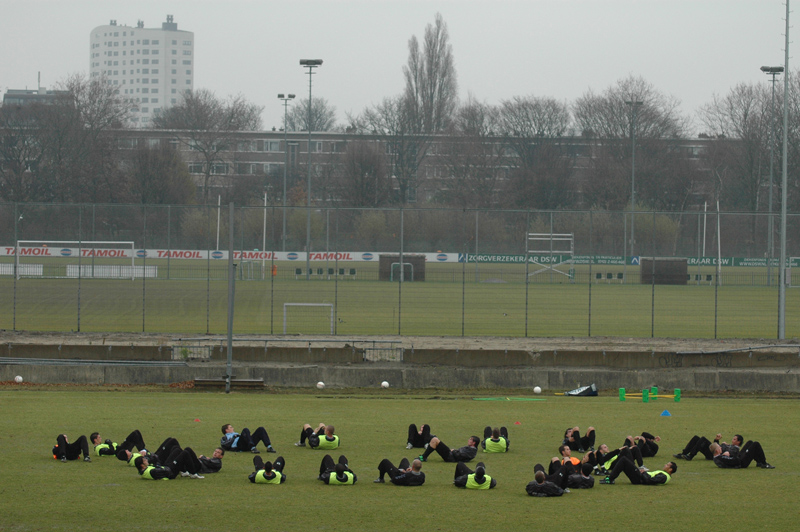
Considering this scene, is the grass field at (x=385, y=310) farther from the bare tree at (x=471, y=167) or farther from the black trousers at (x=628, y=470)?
the bare tree at (x=471, y=167)

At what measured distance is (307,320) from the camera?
30.2 m

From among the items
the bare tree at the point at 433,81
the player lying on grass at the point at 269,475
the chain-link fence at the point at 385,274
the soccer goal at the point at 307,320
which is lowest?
the player lying on grass at the point at 269,475

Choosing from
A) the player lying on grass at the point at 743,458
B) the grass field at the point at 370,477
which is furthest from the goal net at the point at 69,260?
the player lying on grass at the point at 743,458

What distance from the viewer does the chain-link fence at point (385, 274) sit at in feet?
101

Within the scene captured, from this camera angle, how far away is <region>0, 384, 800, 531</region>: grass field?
29.9 ft

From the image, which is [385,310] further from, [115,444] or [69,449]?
[69,449]

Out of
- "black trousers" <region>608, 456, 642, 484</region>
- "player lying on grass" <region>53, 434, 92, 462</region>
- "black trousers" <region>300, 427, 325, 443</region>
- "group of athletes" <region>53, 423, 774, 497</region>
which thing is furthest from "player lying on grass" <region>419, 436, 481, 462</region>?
"player lying on grass" <region>53, 434, 92, 462</region>

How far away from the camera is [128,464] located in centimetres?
1155

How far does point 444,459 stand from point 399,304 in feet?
44.0

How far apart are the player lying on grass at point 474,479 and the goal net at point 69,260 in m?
28.5

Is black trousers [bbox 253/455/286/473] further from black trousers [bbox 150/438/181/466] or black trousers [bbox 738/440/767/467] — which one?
black trousers [bbox 738/440/767/467]

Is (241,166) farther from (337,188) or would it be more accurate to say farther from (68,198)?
(68,198)

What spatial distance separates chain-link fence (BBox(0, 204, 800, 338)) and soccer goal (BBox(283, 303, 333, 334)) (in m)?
0.08

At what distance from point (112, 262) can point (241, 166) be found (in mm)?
59394
